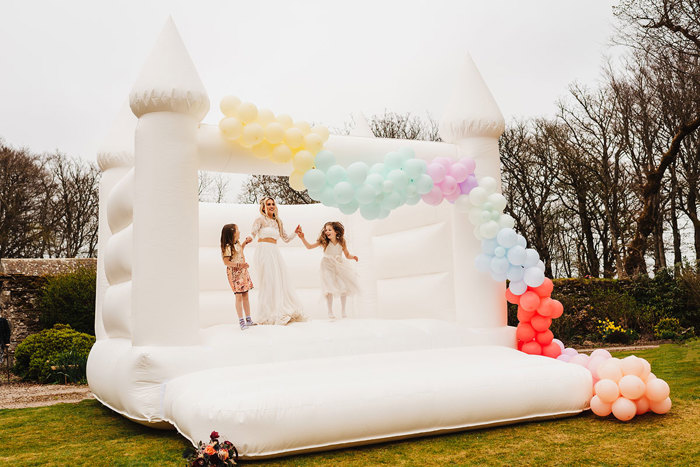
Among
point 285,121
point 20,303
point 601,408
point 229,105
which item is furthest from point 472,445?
point 20,303

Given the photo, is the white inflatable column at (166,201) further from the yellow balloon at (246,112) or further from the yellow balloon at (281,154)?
the yellow balloon at (281,154)

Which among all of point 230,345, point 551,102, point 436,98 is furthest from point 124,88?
point 230,345

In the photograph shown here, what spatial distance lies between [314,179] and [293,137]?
42 centimetres

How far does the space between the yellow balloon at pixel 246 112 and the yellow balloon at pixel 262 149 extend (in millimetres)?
233

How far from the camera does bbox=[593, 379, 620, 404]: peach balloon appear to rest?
4.45 metres

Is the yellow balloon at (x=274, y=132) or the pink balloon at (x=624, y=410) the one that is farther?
the yellow balloon at (x=274, y=132)

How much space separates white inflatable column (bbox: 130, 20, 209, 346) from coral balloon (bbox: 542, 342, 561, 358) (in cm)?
313

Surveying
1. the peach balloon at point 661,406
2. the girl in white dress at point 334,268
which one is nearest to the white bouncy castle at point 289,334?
the peach balloon at point 661,406

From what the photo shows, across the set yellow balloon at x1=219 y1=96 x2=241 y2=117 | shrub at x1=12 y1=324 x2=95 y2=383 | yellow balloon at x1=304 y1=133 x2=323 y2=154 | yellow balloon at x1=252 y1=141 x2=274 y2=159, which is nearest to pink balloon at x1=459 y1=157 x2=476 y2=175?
yellow balloon at x1=304 y1=133 x2=323 y2=154

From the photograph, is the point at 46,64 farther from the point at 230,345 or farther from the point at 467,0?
the point at 230,345

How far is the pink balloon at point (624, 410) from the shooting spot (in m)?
4.36

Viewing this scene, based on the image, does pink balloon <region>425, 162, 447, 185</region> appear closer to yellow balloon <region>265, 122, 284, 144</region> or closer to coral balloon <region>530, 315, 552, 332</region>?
yellow balloon <region>265, 122, 284, 144</region>

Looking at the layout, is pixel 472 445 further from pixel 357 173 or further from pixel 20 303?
pixel 20 303

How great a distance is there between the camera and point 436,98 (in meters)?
21.5
